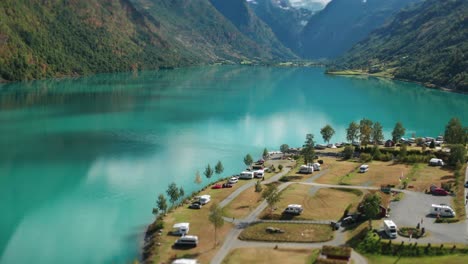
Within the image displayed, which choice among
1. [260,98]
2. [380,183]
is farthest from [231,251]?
[260,98]

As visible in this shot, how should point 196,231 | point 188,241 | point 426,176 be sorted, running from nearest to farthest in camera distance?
point 188,241, point 196,231, point 426,176

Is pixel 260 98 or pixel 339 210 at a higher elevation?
pixel 260 98

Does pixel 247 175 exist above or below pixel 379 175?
below

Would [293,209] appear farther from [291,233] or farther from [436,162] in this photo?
[436,162]

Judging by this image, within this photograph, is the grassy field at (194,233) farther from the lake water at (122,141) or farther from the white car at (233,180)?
the white car at (233,180)

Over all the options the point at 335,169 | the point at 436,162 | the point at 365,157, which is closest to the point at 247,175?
the point at 335,169

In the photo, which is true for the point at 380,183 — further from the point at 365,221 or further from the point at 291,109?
the point at 291,109

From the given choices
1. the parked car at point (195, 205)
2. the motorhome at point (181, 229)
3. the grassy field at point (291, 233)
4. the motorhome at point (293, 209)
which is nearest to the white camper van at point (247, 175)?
the parked car at point (195, 205)
